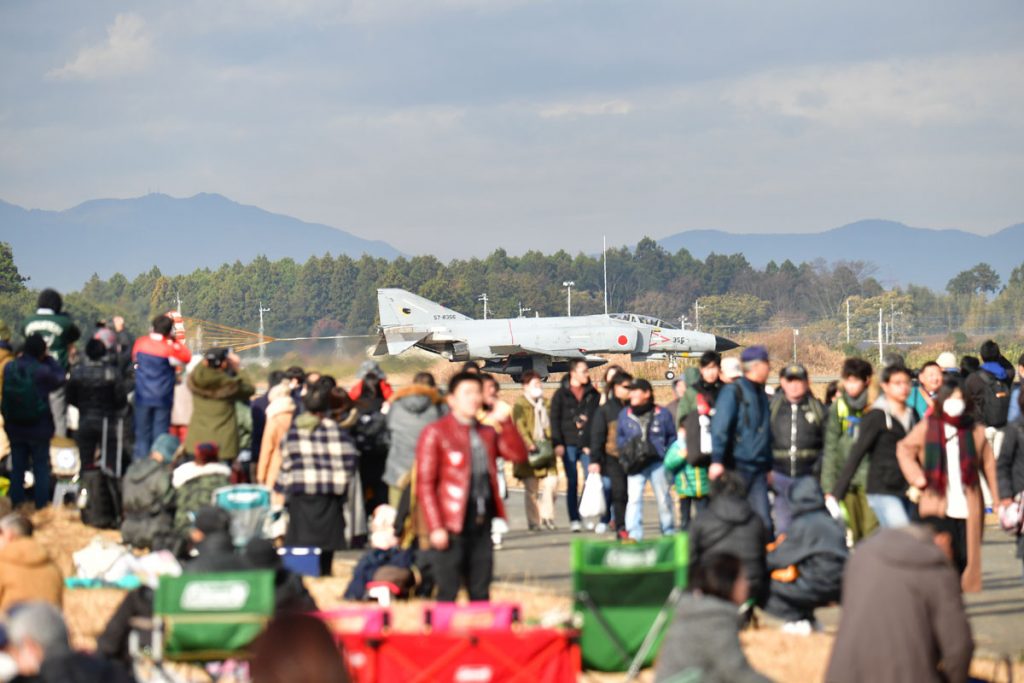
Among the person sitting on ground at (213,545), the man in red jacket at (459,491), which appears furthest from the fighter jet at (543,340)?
the person sitting on ground at (213,545)

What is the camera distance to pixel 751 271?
7057 inches

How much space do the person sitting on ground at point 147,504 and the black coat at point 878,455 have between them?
5.28m

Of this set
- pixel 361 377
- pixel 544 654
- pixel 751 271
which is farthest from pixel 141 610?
pixel 751 271

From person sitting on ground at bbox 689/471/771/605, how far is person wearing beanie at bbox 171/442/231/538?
4.27 metres

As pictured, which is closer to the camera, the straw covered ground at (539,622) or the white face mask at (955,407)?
the straw covered ground at (539,622)

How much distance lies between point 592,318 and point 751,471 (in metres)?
45.4

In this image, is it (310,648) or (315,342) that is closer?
(310,648)

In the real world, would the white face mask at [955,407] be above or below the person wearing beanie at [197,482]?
above

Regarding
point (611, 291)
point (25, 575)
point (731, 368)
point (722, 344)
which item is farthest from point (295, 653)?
point (611, 291)

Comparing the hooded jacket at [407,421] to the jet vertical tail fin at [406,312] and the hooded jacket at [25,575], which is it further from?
the jet vertical tail fin at [406,312]

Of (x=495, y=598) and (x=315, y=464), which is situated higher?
(x=315, y=464)

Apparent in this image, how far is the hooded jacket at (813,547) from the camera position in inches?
362

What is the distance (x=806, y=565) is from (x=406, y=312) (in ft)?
165

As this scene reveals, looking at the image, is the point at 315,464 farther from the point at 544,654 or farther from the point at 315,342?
the point at 315,342
